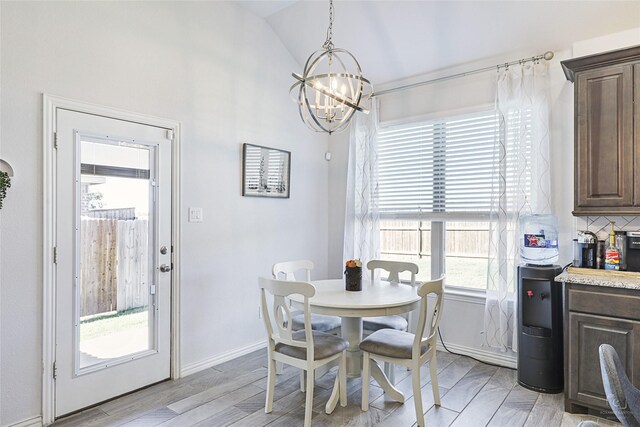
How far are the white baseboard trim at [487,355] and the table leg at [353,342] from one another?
50.7 inches

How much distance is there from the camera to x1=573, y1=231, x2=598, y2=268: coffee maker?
2842mm

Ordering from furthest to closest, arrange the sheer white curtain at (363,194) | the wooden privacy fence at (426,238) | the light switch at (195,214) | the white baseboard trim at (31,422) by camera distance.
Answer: the sheer white curtain at (363,194) < the wooden privacy fence at (426,238) < the light switch at (195,214) < the white baseboard trim at (31,422)

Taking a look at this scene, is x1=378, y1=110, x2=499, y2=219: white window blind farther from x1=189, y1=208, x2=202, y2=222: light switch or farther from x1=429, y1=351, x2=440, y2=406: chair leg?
x1=189, y1=208, x2=202, y2=222: light switch

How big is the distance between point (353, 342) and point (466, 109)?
2.38m

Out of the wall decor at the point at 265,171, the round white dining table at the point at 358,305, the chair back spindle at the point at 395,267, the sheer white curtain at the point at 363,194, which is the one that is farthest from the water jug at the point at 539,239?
the wall decor at the point at 265,171

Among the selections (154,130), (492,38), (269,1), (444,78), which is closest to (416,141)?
(444,78)

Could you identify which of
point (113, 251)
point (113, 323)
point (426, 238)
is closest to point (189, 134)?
point (113, 251)

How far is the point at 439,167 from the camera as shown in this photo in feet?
12.6

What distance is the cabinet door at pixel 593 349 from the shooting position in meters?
2.36

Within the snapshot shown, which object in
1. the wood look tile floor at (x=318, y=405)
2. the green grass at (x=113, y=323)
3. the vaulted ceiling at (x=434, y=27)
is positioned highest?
the vaulted ceiling at (x=434, y=27)

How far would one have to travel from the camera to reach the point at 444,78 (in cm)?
373

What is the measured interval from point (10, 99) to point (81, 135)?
421mm

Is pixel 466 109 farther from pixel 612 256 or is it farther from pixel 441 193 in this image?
pixel 612 256

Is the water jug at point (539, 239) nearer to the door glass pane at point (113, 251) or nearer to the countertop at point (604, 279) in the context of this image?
the countertop at point (604, 279)
